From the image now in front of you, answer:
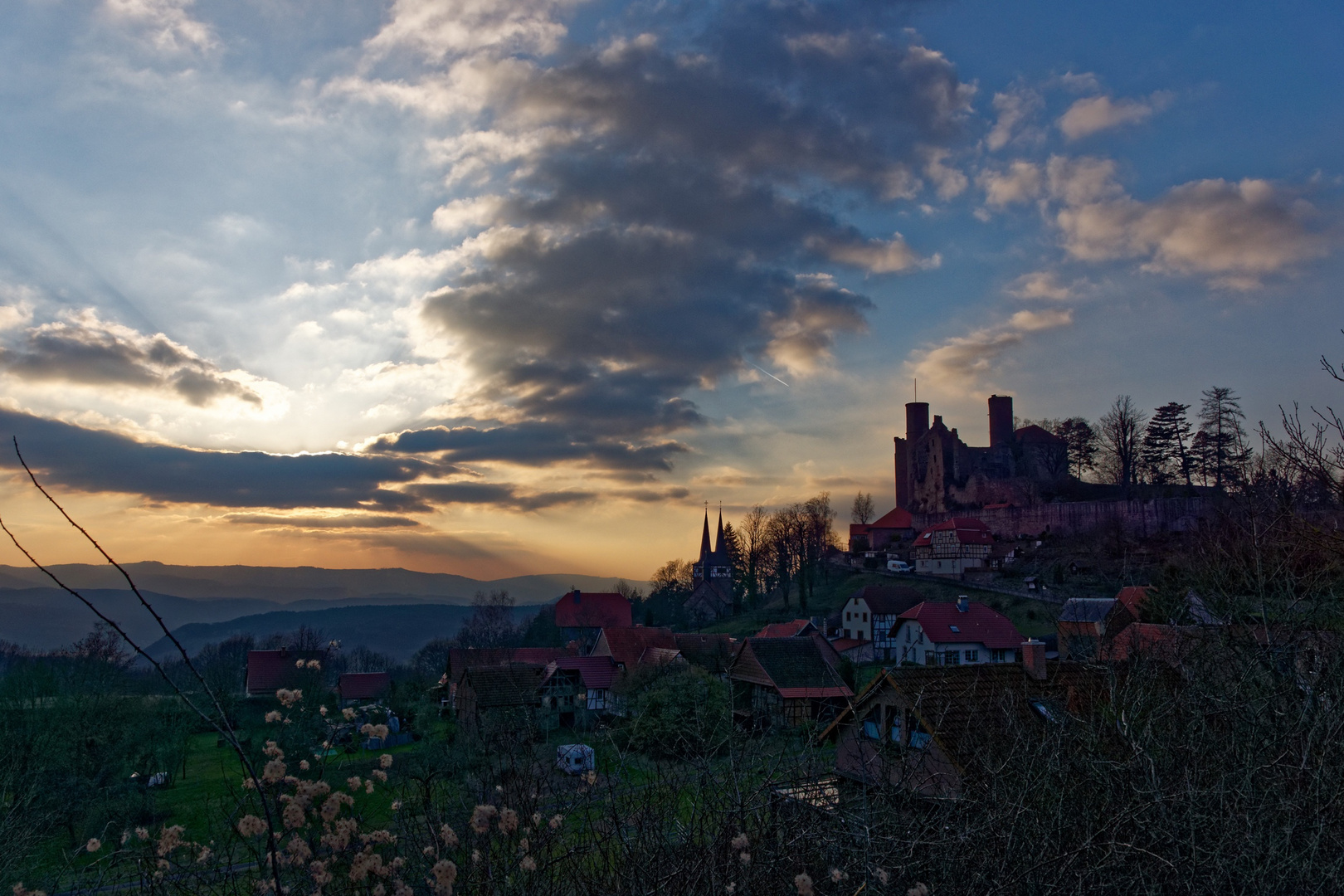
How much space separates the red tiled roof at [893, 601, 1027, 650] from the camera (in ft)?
135

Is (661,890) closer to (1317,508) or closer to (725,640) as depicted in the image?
(1317,508)

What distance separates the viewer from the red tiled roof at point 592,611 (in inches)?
2598

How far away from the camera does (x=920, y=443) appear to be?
89750 millimetres

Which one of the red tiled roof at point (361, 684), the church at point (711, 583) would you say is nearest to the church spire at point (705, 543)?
the church at point (711, 583)

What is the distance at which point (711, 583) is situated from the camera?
91.5 m

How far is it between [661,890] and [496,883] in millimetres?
725

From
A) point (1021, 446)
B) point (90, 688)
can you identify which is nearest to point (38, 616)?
point (90, 688)

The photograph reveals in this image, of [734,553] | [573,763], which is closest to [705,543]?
[734,553]

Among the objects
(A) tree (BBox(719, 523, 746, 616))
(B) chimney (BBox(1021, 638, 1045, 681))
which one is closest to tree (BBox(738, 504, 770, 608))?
(A) tree (BBox(719, 523, 746, 616))

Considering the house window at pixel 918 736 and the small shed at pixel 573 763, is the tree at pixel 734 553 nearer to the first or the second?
the house window at pixel 918 736

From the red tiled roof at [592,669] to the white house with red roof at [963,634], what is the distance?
51.4 ft

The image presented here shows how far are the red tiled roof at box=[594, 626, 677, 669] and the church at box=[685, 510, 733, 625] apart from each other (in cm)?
2854

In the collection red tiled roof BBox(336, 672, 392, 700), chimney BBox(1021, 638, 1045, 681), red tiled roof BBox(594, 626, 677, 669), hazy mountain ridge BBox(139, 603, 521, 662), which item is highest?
chimney BBox(1021, 638, 1045, 681)

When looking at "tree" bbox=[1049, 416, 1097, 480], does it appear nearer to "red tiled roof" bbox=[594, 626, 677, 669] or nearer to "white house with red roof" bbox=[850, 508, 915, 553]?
"white house with red roof" bbox=[850, 508, 915, 553]
